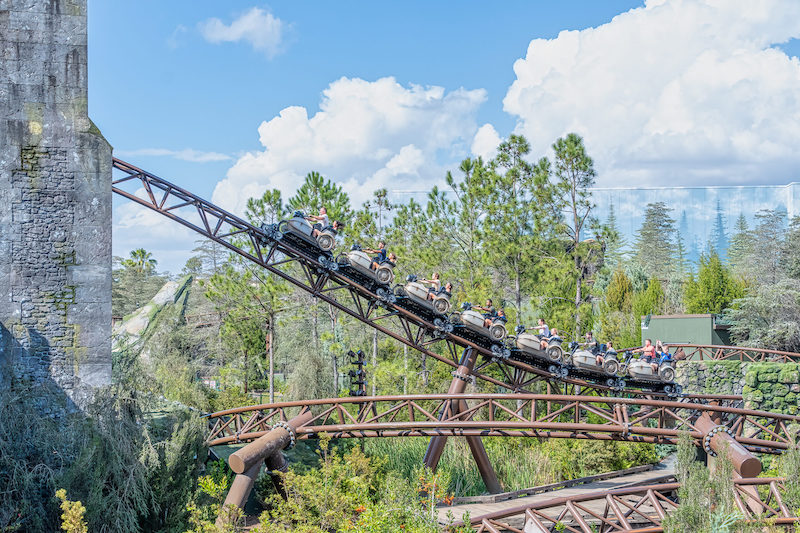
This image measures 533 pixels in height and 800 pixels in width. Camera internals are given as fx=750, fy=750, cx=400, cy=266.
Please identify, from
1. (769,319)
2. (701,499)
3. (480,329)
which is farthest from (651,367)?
(769,319)

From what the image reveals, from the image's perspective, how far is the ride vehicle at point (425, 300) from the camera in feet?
52.6

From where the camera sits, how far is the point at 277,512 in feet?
38.5

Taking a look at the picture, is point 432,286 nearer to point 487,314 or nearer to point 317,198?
point 487,314

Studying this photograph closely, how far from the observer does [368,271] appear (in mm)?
15758

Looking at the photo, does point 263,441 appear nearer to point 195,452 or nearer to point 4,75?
point 195,452

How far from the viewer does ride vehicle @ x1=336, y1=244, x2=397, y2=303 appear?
15703 mm

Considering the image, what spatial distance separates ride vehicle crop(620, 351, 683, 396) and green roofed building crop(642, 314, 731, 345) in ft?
26.6

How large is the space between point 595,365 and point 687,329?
9.84 metres

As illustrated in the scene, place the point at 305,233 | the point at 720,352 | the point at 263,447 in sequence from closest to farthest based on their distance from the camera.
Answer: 1. the point at 263,447
2. the point at 305,233
3. the point at 720,352

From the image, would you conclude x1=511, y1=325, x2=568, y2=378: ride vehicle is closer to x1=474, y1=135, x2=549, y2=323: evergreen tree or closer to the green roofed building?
x1=474, y1=135, x2=549, y2=323: evergreen tree

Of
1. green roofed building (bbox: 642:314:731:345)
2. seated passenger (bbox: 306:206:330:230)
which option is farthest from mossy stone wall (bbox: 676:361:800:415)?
seated passenger (bbox: 306:206:330:230)

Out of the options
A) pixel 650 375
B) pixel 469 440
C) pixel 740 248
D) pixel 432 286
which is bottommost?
pixel 469 440

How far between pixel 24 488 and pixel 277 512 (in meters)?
4.16

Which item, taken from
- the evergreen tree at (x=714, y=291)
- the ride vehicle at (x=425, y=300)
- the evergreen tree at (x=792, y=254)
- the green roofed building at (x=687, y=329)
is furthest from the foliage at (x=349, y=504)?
the evergreen tree at (x=792, y=254)
